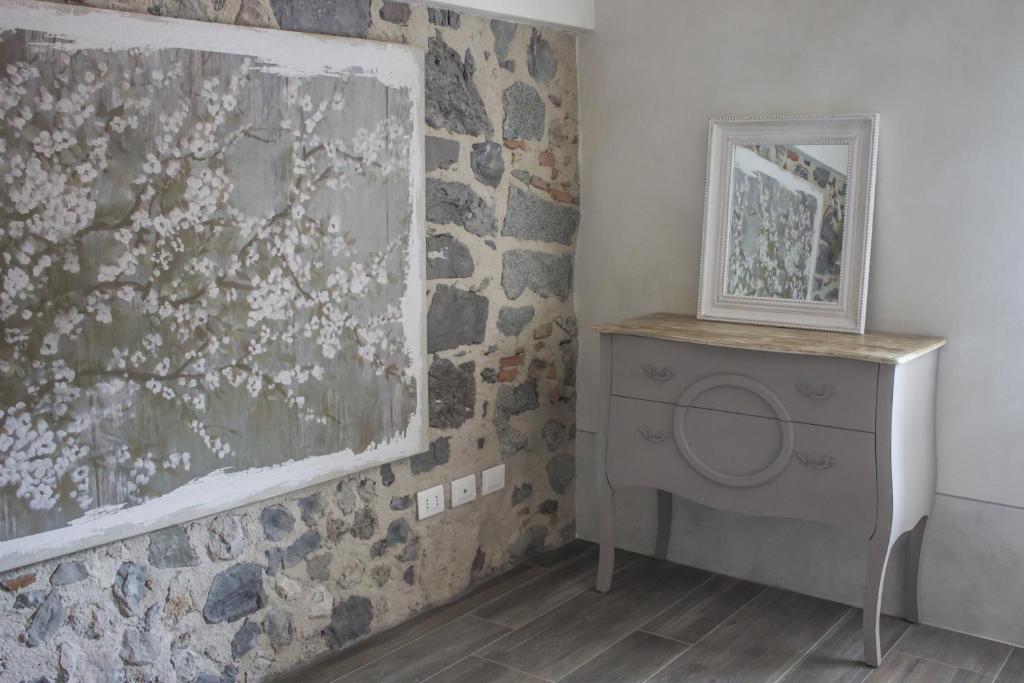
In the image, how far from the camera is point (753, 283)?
3.23m

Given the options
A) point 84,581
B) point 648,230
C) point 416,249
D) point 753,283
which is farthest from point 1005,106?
A: point 84,581

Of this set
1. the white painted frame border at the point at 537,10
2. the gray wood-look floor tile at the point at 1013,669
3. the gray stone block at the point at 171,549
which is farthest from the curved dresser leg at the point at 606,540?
the white painted frame border at the point at 537,10

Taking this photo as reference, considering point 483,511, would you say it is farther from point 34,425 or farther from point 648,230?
point 34,425

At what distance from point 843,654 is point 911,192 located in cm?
140

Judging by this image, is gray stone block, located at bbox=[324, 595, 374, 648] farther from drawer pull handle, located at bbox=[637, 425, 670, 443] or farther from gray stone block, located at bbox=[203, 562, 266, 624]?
drawer pull handle, located at bbox=[637, 425, 670, 443]

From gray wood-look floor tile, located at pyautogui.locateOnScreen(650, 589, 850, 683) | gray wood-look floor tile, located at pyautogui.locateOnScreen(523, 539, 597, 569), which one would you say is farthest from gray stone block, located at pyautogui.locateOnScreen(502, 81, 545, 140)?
gray wood-look floor tile, located at pyautogui.locateOnScreen(650, 589, 850, 683)

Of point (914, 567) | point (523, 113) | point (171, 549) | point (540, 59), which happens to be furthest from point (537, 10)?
point (914, 567)

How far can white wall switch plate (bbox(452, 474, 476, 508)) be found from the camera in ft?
10.7

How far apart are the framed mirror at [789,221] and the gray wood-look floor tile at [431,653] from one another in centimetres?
127

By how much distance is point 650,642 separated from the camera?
2975 mm

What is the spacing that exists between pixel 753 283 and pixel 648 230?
0.48 meters

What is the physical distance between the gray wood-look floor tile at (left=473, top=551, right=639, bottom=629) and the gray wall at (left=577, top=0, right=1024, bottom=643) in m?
0.41

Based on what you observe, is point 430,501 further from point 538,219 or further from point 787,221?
point 787,221

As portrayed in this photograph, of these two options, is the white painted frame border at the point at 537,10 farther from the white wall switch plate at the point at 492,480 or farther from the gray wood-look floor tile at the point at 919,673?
the gray wood-look floor tile at the point at 919,673
